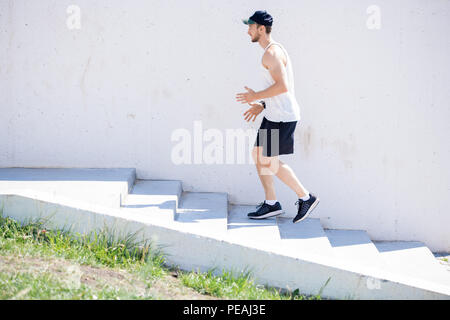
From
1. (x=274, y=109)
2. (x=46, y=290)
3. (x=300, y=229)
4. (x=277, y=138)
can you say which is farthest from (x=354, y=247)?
(x=46, y=290)

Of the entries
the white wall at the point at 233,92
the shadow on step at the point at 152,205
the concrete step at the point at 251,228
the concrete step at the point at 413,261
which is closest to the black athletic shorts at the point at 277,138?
the concrete step at the point at 251,228

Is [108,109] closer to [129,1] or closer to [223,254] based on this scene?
[129,1]

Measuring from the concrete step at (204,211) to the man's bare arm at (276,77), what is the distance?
1253 millimetres

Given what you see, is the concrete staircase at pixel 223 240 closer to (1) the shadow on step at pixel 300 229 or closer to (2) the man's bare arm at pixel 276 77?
(1) the shadow on step at pixel 300 229

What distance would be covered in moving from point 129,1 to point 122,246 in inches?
121

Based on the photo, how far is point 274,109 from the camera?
559 cm

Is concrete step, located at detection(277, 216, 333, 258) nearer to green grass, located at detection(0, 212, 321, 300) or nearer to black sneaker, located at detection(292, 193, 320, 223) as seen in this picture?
black sneaker, located at detection(292, 193, 320, 223)

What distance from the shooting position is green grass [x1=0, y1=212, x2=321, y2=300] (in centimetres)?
367

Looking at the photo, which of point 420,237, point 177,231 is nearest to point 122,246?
point 177,231

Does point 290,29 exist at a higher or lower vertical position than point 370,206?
higher

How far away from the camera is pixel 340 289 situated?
428cm

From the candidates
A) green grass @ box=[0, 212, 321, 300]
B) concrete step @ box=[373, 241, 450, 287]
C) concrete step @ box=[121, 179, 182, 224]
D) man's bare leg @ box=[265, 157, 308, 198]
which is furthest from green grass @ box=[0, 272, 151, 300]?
concrete step @ box=[373, 241, 450, 287]

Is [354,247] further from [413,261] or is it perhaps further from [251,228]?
[251,228]

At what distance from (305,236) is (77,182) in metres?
2.32
